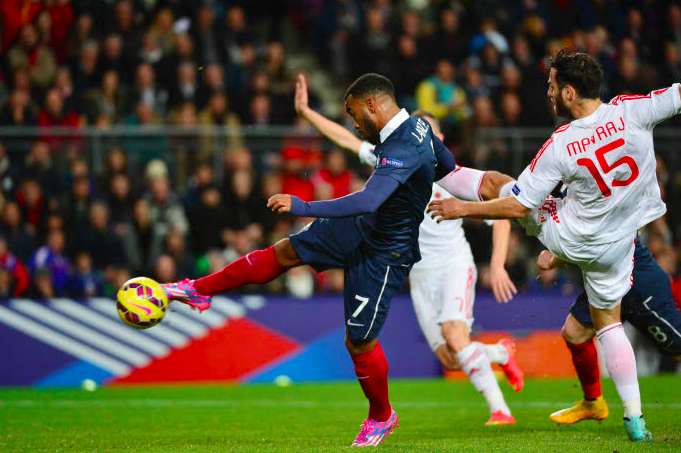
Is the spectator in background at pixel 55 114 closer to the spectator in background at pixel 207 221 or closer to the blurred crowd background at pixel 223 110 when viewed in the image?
the blurred crowd background at pixel 223 110

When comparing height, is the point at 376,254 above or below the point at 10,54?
below

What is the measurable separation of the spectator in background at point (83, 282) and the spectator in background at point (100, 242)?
141 millimetres

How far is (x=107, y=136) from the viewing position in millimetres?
→ 15742

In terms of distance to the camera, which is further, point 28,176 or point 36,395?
point 28,176

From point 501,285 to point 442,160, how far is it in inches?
52.3

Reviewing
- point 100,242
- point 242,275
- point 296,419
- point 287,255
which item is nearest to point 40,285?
point 100,242

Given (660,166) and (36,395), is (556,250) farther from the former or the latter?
(660,166)

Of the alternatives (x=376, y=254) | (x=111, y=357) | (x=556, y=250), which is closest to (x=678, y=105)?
(x=556, y=250)

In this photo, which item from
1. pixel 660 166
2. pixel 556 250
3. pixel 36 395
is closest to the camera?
pixel 556 250

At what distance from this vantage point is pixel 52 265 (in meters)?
15.0

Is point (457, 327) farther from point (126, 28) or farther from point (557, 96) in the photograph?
point (126, 28)

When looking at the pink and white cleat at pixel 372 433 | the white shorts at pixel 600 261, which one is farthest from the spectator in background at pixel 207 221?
the white shorts at pixel 600 261

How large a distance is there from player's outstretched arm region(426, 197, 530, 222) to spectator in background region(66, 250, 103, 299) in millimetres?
8476

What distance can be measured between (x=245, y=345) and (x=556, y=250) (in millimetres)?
8011
